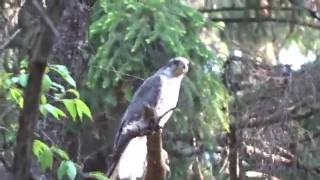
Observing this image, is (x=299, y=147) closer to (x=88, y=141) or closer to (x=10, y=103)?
(x=88, y=141)

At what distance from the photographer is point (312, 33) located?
7.86 m

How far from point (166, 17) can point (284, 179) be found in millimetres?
2347

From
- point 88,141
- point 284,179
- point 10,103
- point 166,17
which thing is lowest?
point 284,179

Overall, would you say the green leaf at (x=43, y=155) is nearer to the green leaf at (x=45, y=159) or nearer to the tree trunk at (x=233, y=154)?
the green leaf at (x=45, y=159)

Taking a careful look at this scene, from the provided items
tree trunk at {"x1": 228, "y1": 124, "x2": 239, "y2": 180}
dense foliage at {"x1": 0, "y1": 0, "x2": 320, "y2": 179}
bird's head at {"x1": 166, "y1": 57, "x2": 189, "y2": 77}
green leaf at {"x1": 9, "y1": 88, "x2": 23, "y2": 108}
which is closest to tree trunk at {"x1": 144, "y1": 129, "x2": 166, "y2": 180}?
dense foliage at {"x1": 0, "y1": 0, "x2": 320, "y2": 179}

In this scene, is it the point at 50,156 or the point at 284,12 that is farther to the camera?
the point at 284,12

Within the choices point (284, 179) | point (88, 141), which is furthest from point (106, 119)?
point (284, 179)

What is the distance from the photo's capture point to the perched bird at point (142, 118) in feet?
11.6

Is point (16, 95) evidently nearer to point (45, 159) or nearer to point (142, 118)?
point (45, 159)

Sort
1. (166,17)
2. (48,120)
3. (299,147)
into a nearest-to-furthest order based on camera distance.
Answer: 1. (48,120)
2. (166,17)
3. (299,147)

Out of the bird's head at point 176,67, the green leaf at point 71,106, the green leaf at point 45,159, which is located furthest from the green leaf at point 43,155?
the bird's head at point 176,67

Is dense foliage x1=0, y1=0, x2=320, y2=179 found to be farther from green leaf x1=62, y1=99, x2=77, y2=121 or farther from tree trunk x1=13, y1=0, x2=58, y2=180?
tree trunk x1=13, y1=0, x2=58, y2=180

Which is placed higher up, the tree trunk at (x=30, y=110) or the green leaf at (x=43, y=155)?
the tree trunk at (x=30, y=110)

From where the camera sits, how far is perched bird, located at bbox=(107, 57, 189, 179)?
3.55 m
